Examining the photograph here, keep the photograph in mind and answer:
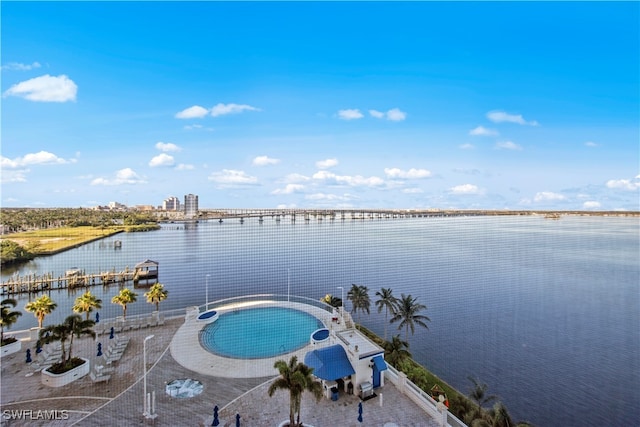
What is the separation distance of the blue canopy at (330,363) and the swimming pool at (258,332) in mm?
1031

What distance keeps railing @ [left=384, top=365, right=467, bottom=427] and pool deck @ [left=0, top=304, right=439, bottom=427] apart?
0.08m

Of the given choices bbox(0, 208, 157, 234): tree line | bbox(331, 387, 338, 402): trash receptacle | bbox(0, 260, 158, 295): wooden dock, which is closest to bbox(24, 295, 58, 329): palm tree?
bbox(0, 208, 157, 234): tree line

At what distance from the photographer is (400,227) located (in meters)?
20.7

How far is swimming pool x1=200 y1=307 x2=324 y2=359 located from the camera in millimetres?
4559

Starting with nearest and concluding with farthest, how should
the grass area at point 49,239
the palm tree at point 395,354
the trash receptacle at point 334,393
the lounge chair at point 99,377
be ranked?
the trash receptacle at point 334,393 < the lounge chair at point 99,377 < the palm tree at point 395,354 < the grass area at point 49,239

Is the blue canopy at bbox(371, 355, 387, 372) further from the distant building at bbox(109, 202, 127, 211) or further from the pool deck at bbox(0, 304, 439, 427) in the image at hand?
the distant building at bbox(109, 202, 127, 211)

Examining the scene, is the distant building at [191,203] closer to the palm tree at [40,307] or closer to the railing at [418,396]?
the palm tree at [40,307]

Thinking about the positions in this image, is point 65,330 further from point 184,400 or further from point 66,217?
point 66,217

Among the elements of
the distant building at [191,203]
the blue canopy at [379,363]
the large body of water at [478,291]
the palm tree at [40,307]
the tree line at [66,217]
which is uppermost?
the distant building at [191,203]

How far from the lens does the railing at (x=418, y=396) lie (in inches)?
118

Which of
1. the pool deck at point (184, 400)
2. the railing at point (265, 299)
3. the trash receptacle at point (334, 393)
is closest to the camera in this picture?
the pool deck at point (184, 400)

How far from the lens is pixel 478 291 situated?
31.0 ft

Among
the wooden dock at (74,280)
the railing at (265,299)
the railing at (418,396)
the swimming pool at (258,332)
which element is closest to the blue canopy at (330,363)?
the railing at (418,396)

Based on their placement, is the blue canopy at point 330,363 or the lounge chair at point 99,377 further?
the lounge chair at point 99,377
